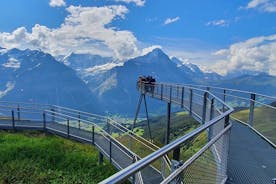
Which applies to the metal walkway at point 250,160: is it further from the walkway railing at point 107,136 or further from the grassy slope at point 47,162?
the grassy slope at point 47,162

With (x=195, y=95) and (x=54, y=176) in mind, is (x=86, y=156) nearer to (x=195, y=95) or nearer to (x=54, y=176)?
(x=54, y=176)

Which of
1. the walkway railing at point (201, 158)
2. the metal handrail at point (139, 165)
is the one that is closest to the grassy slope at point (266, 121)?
the walkway railing at point (201, 158)

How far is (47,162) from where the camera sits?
14.7 meters

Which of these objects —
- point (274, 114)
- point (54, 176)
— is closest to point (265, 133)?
point (274, 114)

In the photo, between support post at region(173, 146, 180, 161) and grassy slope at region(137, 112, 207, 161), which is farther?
grassy slope at region(137, 112, 207, 161)

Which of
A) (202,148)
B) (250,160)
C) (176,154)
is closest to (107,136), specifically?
(250,160)

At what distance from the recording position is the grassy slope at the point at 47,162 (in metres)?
12.8

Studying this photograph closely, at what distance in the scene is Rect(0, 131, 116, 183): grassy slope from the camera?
506 inches

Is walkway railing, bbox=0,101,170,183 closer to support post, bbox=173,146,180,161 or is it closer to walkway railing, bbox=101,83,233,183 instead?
walkway railing, bbox=101,83,233,183

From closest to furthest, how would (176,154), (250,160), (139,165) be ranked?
(139,165) → (176,154) → (250,160)

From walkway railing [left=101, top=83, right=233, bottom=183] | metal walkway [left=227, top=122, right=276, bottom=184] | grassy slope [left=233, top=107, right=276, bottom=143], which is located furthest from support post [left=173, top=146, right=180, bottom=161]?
grassy slope [left=233, top=107, right=276, bottom=143]

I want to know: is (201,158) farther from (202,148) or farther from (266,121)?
(266,121)

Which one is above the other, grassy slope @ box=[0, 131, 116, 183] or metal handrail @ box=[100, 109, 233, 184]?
metal handrail @ box=[100, 109, 233, 184]

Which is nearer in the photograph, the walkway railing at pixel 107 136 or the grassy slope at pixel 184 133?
the grassy slope at pixel 184 133
